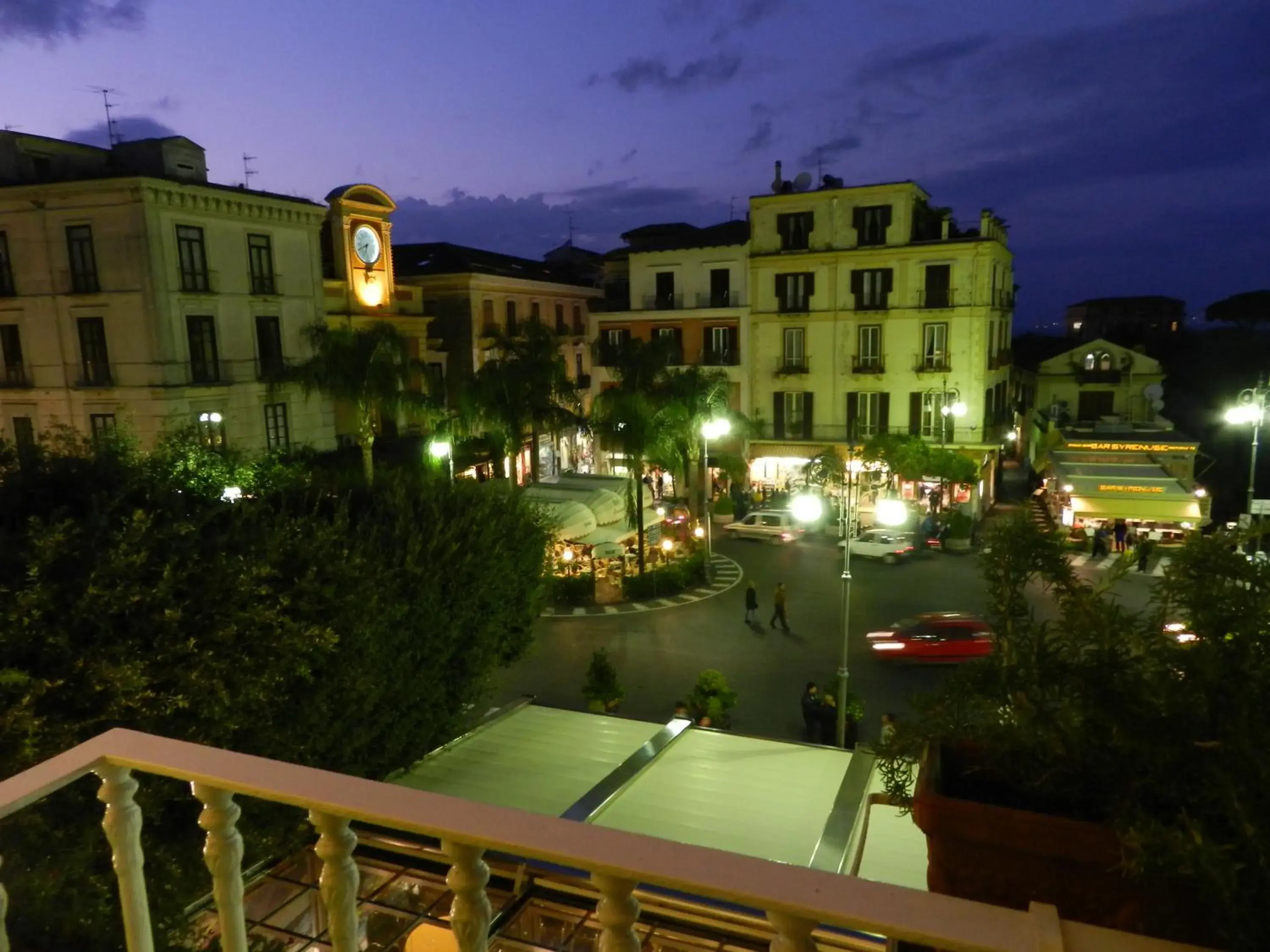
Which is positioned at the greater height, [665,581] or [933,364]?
[933,364]

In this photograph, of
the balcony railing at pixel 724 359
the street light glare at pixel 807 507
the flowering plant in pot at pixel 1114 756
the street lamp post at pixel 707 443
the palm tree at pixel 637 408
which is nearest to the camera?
the flowering plant in pot at pixel 1114 756

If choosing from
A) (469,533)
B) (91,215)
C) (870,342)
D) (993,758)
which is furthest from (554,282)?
(993,758)

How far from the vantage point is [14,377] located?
26.7 meters

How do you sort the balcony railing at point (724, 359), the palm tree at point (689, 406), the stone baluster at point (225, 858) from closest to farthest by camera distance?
the stone baluster at point (225, 858) < the palm tree at point (689, 406) < the balcony railing at point (724, 359)

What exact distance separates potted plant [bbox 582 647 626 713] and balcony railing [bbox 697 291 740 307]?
78.0ft

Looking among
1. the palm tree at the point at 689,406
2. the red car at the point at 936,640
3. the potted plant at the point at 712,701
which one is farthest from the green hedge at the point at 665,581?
the potted plant at the point at 712,701

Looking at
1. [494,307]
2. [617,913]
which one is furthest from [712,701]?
[494,307]

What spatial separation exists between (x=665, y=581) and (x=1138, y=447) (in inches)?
759

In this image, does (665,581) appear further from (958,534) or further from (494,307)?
(494,307)

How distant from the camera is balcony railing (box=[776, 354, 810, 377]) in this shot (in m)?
35.5

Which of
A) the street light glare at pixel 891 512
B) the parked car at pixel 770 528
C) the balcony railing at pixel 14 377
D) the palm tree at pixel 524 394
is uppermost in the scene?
the balcony railing at pixel 14 377

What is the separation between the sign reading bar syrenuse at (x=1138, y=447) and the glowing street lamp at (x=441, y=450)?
20.6 metres

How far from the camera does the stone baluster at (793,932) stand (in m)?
1.84

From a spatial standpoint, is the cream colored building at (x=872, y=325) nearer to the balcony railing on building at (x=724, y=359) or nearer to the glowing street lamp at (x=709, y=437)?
the balcony railing on building at (x=724, y=359)
